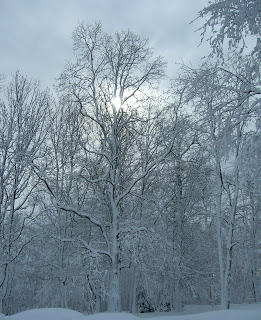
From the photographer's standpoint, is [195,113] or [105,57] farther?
[105,57]

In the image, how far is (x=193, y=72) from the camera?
6.80m

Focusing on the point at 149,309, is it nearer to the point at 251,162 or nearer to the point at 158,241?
the point at 158,241

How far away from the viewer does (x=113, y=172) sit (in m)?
10.6

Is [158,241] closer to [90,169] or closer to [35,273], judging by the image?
[90,169]

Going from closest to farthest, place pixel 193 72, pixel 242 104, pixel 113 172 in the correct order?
pixel 242 104, pixel 193 72, pixel 113 172

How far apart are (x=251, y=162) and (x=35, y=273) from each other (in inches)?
551

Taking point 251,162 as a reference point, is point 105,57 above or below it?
above

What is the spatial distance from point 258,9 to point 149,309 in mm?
16401

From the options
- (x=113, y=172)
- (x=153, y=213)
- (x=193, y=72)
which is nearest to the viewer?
(x=193, y=72)

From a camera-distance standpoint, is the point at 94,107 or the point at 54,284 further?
the point at 54,284

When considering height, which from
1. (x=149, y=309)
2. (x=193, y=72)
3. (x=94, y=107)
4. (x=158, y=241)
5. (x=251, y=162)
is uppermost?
(x=94, y=107)

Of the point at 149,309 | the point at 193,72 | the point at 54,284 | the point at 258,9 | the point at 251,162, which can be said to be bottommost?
the point at 149,309

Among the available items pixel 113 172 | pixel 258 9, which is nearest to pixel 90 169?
pixel 113 172

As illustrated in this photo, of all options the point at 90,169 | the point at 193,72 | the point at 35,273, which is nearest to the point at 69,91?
the point at 90,169
